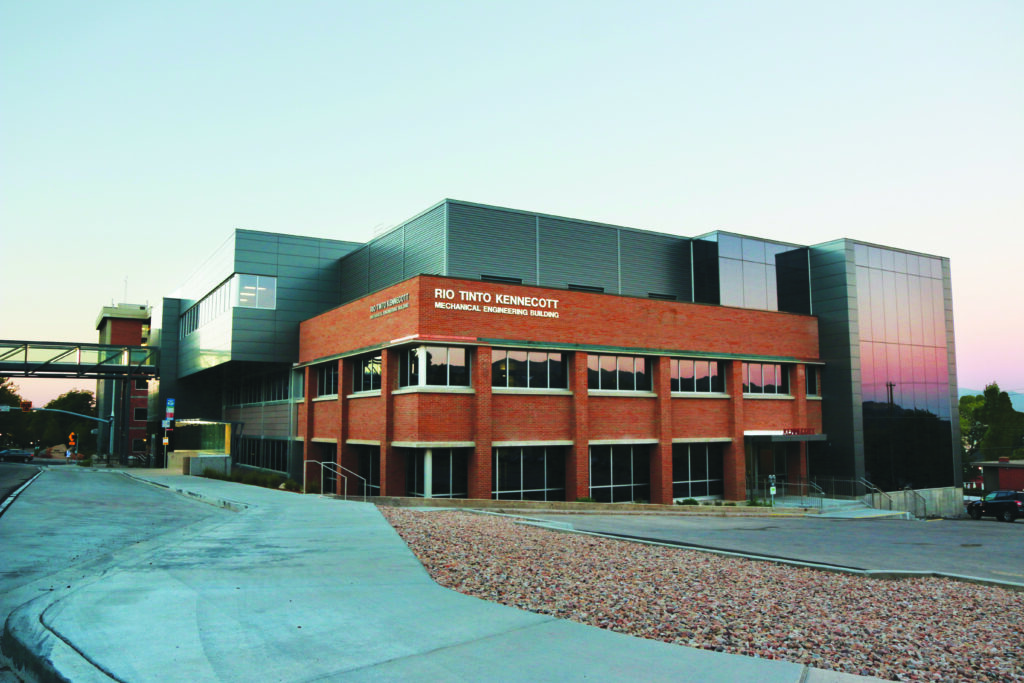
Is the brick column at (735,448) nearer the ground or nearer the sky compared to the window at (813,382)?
nearer the ground

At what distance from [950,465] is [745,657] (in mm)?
44886

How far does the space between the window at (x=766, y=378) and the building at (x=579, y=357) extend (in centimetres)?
12

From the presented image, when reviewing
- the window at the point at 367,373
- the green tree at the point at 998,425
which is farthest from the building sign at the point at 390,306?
the green tree at the point at 998,425

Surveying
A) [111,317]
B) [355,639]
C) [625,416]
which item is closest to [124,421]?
[625,416]

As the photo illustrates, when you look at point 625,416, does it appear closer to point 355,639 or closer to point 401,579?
point 401,579

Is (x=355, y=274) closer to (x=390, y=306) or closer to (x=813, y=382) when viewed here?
(x=390, y=306)

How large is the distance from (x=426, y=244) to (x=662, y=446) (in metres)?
14.7

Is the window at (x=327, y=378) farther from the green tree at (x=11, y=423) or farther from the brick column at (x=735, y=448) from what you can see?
the green tree at (x=11, y=423)

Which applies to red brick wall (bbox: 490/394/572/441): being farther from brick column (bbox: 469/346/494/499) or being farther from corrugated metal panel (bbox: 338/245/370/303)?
corrugated metal panel (bbox: 338/245/370/303)

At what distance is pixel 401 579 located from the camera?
32.5 ft

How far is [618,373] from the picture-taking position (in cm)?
3284

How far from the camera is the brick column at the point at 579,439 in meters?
30.6

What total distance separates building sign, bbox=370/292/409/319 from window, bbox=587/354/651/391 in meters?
8.53

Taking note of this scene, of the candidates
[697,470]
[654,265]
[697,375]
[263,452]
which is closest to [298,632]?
[697,375]
